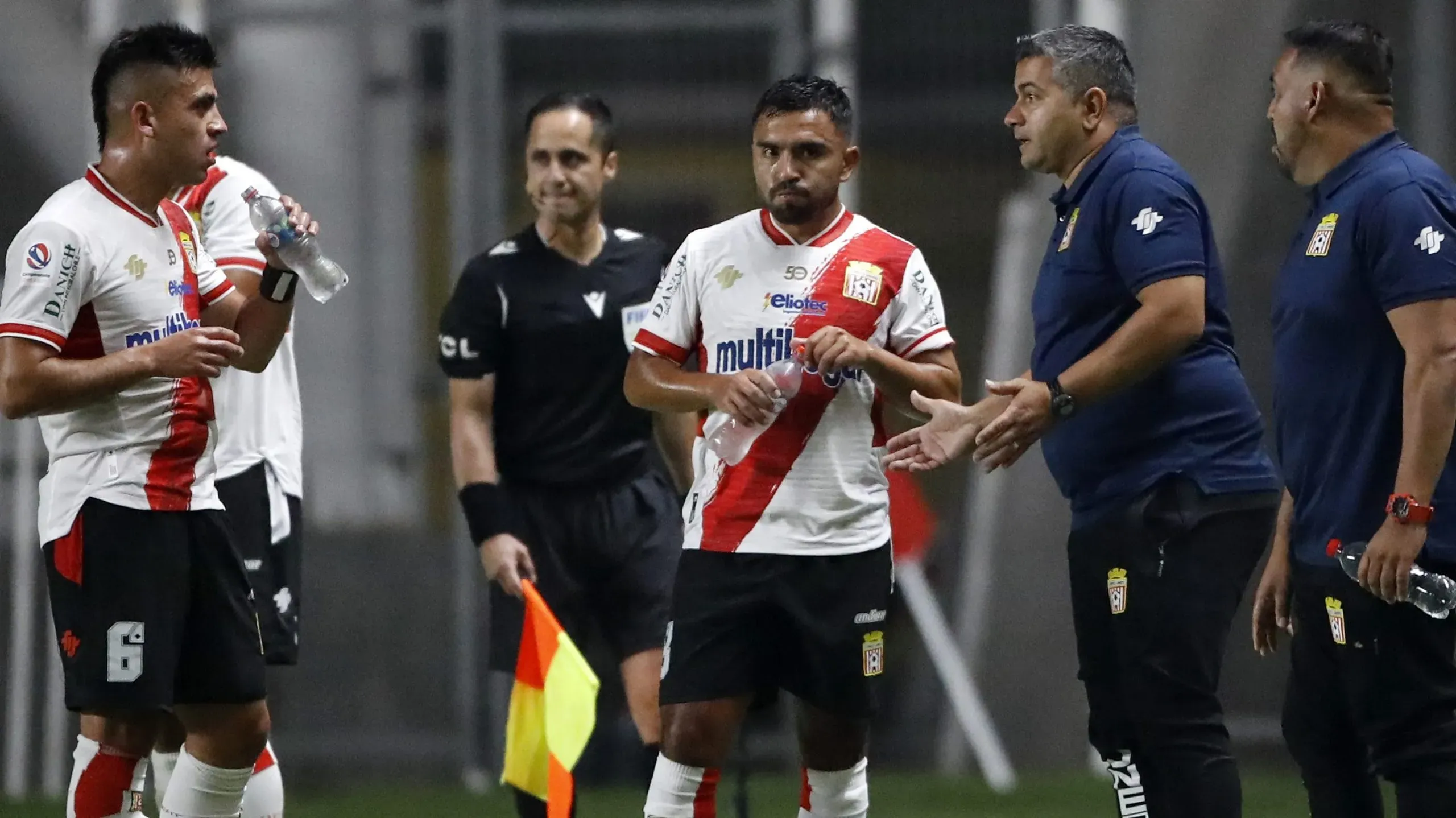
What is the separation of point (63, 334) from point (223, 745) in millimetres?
990

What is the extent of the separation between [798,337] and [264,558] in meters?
1.64

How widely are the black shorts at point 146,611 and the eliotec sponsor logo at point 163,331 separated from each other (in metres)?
0.35

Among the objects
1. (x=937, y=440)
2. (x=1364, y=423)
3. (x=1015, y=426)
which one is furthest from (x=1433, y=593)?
(x=937, y=440)

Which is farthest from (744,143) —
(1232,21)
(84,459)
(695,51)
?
(84,459)

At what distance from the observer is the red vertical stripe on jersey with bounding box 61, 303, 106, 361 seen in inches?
148

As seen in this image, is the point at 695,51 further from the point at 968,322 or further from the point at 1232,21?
the point at 1232,21

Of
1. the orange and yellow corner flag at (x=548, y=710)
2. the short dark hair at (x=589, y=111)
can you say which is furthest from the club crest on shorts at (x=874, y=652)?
the short dark hair at (x=589, y=111)

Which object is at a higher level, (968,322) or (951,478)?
(968,322)

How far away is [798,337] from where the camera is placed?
403cm

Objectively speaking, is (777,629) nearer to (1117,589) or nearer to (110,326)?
(1117,589)

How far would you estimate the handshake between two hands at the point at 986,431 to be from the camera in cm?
362

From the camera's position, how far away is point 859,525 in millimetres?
4066

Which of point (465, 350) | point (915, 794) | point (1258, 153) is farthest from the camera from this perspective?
point (1258, 153)

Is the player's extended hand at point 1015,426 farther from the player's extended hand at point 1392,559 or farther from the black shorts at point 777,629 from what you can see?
the player's extended hand at point 1392,559
